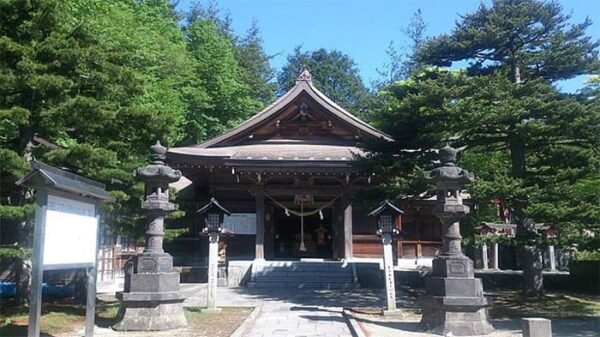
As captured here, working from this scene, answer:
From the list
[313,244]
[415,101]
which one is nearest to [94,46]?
[415,101]

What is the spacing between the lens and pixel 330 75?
61875 mm

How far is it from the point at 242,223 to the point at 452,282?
12341 mm

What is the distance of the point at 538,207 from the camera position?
11789 millimetres

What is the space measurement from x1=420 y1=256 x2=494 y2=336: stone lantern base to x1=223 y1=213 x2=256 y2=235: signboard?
11.5m

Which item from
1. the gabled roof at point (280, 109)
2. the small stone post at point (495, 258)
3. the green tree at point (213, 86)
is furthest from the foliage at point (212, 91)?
the small stone post at point (495, 258)

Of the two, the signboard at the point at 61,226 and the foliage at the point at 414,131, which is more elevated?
the foliage at the point at 414,131

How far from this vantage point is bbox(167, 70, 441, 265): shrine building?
19.4 meters

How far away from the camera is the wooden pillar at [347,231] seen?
20031 millimetres

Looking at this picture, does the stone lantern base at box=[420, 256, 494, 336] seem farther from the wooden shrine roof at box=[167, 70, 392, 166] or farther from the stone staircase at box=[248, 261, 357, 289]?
the wooden shrine roof at box=[167, 70, 392, 166]

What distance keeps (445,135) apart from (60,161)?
31.4 feet

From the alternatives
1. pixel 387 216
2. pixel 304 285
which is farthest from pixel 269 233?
pixel 387 216

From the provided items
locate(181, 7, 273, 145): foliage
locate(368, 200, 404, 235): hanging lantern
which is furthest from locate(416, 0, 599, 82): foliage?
locate(181, 7, 273, 145): foliage

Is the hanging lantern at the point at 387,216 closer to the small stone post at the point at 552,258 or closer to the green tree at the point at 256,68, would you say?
the small stone post at the point at 552,258

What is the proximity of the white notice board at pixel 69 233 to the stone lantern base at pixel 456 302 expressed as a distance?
21.6 ft
